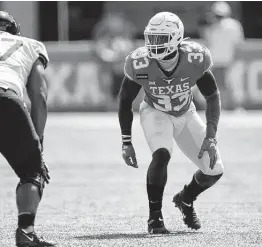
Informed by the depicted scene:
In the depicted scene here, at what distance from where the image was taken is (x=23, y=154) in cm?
657

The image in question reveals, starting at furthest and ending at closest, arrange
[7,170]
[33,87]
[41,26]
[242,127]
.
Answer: [41,26] → [242,127] → [7,170] → [33,87]

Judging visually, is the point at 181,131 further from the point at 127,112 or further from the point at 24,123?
the point at 24,123

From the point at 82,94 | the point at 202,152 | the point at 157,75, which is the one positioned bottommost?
the point at 82,94

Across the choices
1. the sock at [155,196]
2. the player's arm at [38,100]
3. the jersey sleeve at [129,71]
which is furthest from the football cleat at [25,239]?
the jersey sleeve at [129,71]

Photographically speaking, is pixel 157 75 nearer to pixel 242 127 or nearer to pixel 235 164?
pixel 235 164

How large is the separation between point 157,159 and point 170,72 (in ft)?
2.16

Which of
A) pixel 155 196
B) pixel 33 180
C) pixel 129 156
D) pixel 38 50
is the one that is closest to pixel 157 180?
pixel 155 196

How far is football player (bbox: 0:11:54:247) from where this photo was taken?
659 cm

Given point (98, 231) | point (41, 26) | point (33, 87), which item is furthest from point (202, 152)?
point (41, 26)

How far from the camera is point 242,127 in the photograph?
694 inches

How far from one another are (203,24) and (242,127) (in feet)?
9.20

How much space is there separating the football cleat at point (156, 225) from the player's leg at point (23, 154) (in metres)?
1.20

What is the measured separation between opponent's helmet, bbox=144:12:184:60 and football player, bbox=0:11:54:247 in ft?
3.45

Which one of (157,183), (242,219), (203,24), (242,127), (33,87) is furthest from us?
(203,24)
